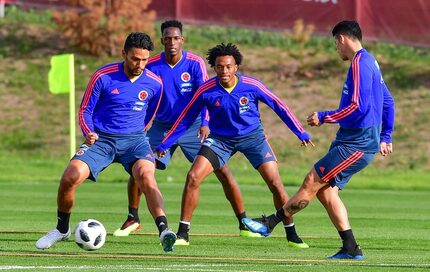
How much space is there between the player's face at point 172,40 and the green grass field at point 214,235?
232cm

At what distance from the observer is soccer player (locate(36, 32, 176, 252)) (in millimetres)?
13477

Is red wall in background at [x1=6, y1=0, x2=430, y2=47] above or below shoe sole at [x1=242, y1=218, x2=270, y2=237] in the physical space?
above

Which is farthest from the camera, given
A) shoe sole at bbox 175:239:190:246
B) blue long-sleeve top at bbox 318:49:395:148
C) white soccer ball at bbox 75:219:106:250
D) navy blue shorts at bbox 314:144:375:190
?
shoe sole at bbox 175:239:190:246

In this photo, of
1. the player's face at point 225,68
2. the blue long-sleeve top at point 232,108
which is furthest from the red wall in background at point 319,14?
the player's face at point 225,68

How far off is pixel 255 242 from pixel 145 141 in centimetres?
194

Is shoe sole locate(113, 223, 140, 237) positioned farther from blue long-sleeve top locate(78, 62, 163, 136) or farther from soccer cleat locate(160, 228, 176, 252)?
soccer cleat locate(160, 228, 176, 252)

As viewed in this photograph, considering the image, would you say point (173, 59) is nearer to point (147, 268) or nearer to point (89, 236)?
point (89, 236)

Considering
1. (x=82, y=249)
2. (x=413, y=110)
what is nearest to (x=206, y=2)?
(x=413, y=110)

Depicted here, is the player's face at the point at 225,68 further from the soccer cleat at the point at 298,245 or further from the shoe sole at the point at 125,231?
the shoe sole at the point at 125,231

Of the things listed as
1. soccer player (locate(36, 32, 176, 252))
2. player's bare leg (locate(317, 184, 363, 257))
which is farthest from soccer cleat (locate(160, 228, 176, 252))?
player's bare leg (locate(317, 184, 363, 257))

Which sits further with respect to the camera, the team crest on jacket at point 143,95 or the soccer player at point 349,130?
the team crest on jacket at point 143,95

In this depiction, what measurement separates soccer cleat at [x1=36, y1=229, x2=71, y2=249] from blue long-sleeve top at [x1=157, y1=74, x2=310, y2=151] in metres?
1.72

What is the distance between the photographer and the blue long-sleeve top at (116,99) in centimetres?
1379

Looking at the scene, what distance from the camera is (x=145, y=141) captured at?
14000 millimetres
